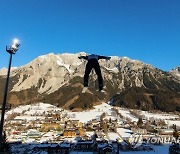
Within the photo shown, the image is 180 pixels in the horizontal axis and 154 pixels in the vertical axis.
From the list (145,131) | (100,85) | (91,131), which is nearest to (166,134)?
(145,131)

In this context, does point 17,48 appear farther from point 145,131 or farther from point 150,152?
point 145,131

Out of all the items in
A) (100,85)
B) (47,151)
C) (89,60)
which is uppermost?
(89,60)

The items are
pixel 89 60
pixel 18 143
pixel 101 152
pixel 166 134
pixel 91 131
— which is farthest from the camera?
pixel 91 131

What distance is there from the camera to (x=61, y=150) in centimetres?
8112

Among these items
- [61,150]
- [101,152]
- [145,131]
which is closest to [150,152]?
[101,152]

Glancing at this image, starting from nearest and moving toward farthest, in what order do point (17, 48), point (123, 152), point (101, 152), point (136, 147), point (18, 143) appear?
point (17, 48) < point (101, 152) < point (123, 152) < point (136, 147) < point (18, 143)

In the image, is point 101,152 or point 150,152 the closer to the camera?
point 101,152

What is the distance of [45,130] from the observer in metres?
138

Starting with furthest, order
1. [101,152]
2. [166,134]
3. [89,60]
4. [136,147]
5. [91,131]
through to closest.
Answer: [91,131] < [166,134] < [136,147] < [101,152] < [89,60]

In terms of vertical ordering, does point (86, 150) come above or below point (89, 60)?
below

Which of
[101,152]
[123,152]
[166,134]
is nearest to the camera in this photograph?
[101,152]

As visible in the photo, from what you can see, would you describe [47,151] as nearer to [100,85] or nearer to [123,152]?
[123,152]

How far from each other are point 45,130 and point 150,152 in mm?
70467

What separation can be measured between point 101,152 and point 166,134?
203 feet
